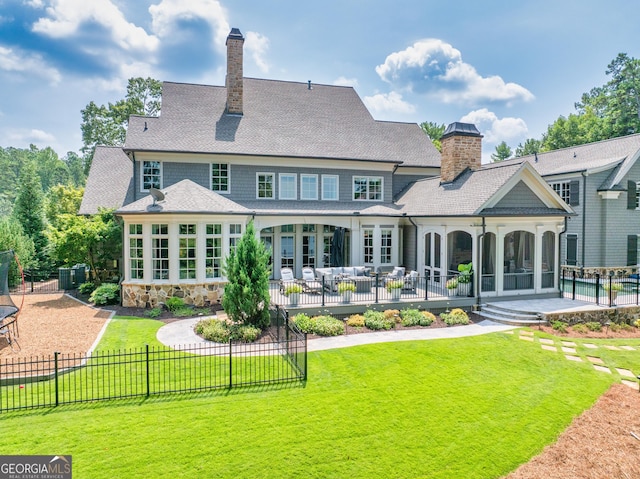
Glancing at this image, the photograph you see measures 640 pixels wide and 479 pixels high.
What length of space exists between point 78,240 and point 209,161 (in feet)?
23.4

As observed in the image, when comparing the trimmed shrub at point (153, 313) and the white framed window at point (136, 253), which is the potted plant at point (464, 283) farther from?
the white framed window at point (136, 253)

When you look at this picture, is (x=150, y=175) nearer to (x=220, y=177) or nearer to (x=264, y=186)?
(x=220, y=177)

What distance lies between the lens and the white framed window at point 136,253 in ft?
52.4


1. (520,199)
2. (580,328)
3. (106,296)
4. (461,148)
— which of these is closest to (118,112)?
(106,296)

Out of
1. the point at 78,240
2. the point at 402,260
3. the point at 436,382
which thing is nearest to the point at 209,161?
the point at 78,240

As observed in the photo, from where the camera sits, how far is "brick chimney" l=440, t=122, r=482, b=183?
64.0 feet

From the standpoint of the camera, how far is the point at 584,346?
40.7ft

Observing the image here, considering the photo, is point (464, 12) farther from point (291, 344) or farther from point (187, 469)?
point (187, 469)

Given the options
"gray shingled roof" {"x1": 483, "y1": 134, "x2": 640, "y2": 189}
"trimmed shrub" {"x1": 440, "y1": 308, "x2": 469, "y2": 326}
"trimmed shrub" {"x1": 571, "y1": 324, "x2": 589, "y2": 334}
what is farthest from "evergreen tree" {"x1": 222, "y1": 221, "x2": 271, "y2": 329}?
"gray shingled roof" {"x1": 483, "y1": 134, "x2": 640, "y2": 189}

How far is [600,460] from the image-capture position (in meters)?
6.62

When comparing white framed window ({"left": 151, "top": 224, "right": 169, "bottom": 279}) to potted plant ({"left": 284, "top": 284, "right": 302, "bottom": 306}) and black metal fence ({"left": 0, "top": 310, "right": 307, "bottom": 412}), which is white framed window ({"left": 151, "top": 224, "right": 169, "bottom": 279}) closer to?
potted plant ({"left": 284, "top": 284, "right": 302, "bottom": 306})

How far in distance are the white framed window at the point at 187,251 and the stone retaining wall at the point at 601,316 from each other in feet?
45.3

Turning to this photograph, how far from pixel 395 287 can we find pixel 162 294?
9.38m

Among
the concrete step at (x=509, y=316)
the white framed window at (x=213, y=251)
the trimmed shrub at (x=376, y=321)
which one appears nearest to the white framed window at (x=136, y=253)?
the white framed window at (x=213, y=251)
